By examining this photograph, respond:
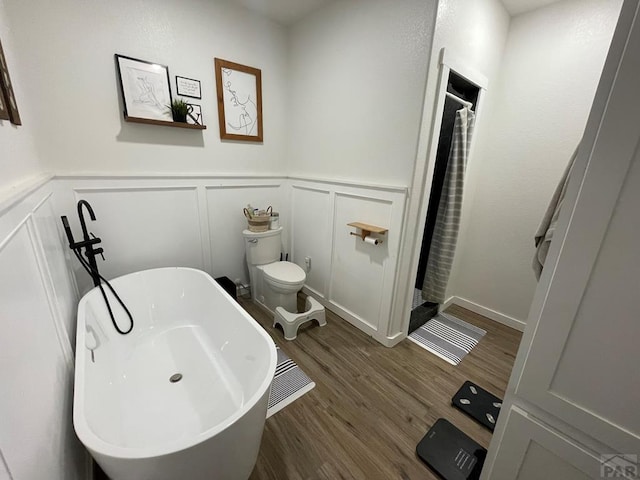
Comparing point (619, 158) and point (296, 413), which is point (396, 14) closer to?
point (619, 158)

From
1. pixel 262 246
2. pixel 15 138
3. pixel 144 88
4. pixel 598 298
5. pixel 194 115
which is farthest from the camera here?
pixel 262 246

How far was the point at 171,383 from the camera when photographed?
1.50 meters

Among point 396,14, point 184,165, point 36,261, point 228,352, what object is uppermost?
point 396,14

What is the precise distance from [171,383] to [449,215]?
7.51 ft

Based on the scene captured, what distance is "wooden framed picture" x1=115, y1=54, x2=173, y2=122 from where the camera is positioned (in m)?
1.65

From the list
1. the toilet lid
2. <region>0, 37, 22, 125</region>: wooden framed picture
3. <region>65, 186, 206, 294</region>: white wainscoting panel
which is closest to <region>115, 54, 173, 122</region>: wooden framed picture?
<region>65, 186, 206, 294</region>: white wainscoting panel

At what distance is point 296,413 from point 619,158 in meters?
1.66

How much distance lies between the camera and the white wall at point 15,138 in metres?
0.89

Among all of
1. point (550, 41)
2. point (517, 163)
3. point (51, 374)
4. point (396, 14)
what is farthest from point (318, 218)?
point (550, 41)

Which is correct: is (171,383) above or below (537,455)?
below

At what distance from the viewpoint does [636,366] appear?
61 centimetres

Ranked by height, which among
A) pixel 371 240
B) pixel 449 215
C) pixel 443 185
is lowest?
pixel 371 240

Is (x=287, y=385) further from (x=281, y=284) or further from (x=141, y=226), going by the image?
(x=141, y=226)

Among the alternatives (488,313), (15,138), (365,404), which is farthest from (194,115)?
(488,313)
